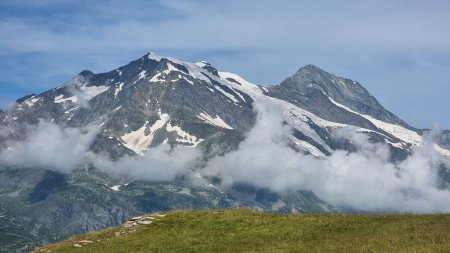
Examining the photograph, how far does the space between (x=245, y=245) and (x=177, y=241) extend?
270 inches

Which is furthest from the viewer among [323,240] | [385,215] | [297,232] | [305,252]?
[385,215]

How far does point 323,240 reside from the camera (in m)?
43.8

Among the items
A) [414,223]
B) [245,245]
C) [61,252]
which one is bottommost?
[61,252]

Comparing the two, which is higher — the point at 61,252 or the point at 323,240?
the point at 323,240

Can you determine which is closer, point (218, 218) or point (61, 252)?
point (61, 252)

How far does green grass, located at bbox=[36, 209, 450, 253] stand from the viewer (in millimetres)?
40153

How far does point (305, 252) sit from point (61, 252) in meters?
22.9

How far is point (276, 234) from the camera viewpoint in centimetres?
4869

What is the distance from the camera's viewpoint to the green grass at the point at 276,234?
4015 centimetres

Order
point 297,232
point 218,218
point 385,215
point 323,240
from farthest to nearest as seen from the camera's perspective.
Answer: point 218,218, point 385,215, point 297,232, point 323,240

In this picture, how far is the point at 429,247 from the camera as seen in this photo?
36.1 metres

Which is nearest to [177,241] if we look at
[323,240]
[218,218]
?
[218,218]

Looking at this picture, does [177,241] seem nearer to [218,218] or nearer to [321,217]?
[218,218]

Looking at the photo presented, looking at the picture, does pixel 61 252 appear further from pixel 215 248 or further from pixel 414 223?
pixel 414 223
